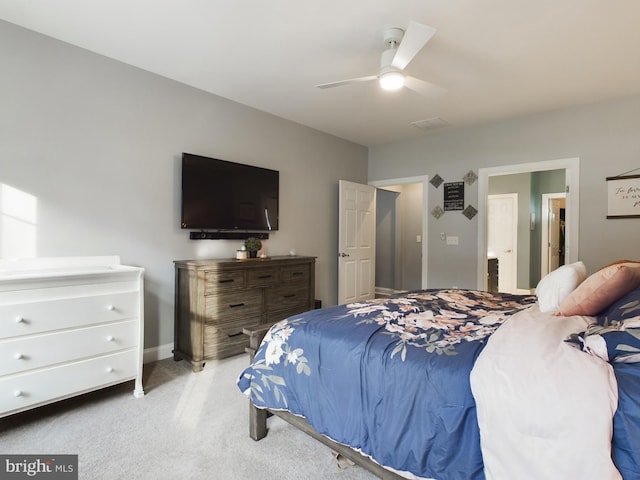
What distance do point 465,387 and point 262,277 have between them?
2540 millimetres

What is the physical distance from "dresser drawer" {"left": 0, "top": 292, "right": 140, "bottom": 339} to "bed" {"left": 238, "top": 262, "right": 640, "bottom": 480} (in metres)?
1.16

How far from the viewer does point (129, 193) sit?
3.03 metres

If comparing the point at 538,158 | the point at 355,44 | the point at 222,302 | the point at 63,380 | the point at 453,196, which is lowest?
the point at 63,380

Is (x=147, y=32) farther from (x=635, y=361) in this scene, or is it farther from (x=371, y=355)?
(x=635, y=361)

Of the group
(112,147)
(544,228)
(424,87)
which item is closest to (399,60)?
(424,87)

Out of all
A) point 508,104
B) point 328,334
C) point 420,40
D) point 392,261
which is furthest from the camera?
point 392,261

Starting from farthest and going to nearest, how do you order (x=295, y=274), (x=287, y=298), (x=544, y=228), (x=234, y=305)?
1. (x=544, y=228)
2. (x=295, y=274)
3. (x=287, y=298)
4. (x=234, y=305)

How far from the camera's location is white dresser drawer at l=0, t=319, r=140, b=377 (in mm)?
1999

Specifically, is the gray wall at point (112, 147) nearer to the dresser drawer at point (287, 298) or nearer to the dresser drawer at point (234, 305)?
the dresser drawer at point (234, 305)

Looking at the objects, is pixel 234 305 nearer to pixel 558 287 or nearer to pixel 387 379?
pixel 387 379

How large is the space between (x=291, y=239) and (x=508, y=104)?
2.98 metres

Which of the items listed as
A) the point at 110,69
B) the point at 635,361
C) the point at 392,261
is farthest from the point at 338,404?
the point at 392,261

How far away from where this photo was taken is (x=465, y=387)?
118 centimetres

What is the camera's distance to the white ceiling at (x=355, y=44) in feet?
7.33
